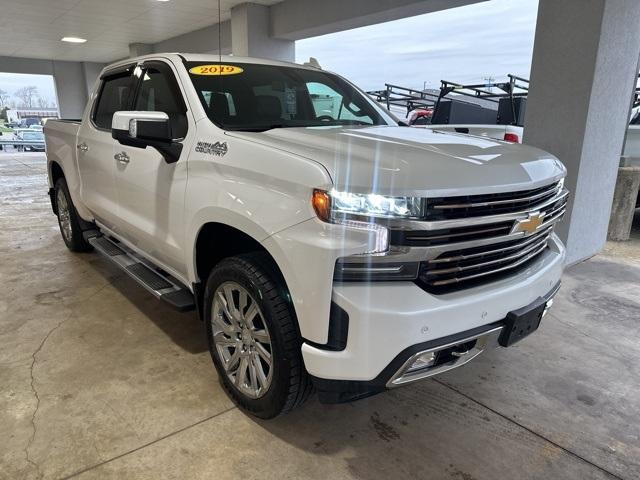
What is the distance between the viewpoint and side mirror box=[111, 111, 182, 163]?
2.42 m

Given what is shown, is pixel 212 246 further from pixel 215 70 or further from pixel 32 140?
pixel 32 140

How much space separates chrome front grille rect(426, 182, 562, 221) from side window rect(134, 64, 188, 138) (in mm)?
1524

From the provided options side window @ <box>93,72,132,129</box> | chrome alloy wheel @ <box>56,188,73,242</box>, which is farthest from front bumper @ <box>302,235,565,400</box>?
chrome alloy wheel @ <box>56,188,73,242</box>

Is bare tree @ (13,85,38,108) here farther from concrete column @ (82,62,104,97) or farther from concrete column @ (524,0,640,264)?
concrete column @ (524,0,640,264)

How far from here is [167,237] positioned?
275cm

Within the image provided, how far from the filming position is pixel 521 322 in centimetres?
206

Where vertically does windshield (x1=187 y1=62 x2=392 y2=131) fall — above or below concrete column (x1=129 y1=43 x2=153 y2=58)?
below

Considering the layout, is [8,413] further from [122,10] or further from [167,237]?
[122,10]

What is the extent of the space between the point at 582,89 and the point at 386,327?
375 centimetres

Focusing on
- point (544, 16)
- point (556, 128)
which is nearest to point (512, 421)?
point (556, 128)

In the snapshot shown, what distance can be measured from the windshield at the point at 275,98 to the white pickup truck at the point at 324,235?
2cm

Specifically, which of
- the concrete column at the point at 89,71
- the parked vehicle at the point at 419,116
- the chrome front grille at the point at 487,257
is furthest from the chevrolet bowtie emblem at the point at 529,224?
the concrete column at the point at 89,71

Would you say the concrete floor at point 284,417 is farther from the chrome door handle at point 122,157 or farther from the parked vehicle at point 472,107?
the parked vehicle at point 472,107

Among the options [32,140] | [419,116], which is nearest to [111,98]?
[419,116]
